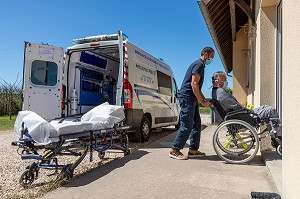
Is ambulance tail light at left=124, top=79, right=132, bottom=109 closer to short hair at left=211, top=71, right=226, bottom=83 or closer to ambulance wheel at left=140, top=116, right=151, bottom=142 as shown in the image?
ambulance wheel at left=140, top=116, right=151, bottom=142

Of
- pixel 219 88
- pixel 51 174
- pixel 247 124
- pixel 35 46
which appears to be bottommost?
pixel 51 174

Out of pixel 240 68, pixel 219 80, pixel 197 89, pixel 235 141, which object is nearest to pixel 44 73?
pixel 197 89

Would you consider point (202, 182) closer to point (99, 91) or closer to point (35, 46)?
point (35, 46)

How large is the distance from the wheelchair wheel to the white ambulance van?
2.45m

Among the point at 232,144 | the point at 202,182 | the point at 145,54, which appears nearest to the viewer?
the point at 202,182

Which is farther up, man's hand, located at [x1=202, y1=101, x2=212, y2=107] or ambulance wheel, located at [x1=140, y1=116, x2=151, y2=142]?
man's hand, located at [x1=202, y1=101, x2=212, y2=107]

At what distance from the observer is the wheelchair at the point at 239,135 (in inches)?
181

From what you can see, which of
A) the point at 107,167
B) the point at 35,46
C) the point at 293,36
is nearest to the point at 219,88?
the point at 107,167

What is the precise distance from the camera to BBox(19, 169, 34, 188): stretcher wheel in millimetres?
3645

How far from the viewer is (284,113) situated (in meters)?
2.60

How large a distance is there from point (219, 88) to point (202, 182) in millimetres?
1920

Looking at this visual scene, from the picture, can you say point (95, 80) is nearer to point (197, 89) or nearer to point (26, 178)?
point (197, 89)

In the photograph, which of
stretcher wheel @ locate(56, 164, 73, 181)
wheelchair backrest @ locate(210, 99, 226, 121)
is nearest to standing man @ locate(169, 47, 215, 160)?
wheelchair backrest @ locate(210, 99, 226, 121)

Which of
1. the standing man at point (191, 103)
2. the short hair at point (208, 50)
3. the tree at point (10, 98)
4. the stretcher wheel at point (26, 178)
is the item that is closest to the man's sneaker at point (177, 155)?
the standing man at point (191, 103)
